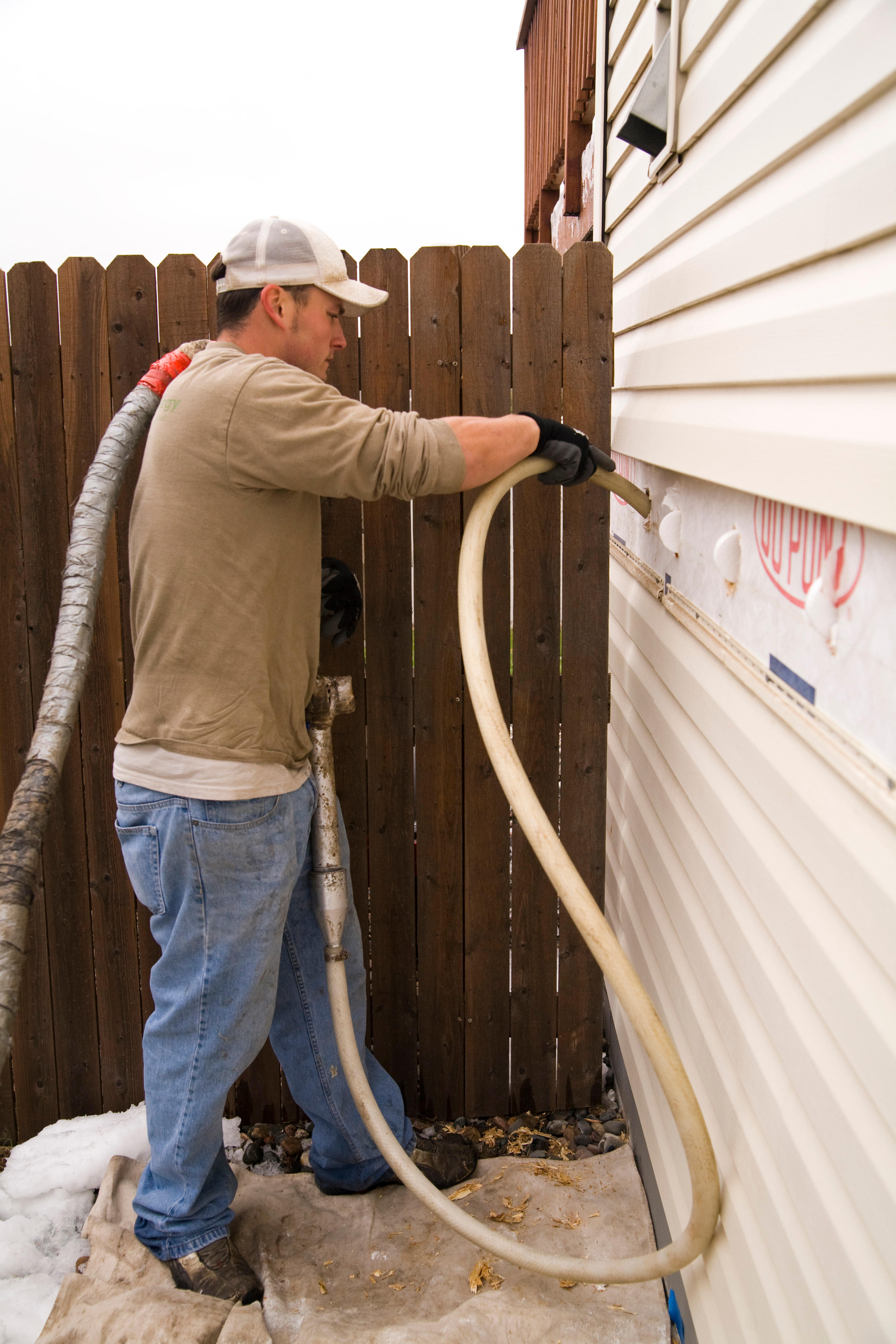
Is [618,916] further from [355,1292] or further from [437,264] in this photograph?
[437,264]

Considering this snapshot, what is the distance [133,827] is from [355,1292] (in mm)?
1218

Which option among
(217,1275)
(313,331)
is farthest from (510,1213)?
(313,331)

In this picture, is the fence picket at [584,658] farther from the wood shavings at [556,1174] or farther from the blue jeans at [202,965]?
the blue jeans at [202,965]

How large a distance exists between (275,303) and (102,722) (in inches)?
51.0

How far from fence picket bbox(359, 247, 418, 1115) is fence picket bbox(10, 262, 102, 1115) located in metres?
0.84

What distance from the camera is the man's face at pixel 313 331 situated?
83.4 inches

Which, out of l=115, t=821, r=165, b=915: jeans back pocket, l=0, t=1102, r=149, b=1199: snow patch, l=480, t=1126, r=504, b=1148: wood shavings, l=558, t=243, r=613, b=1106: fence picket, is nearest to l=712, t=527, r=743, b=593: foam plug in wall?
l=558, t=243, r=613, b=1106: fence picket

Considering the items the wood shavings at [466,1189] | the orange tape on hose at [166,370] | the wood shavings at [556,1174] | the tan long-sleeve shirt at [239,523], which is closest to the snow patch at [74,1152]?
the wood shavings at [466,1189]

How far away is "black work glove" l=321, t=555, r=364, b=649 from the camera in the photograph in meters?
2.40

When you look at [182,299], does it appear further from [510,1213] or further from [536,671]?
[510,1213]

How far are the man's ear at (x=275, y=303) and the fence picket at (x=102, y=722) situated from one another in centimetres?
72

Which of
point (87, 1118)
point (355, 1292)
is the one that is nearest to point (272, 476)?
point (355, 1292)

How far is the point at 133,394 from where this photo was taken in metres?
2.35

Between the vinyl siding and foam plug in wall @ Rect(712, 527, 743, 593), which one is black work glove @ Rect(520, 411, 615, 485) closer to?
the vinyl siding
